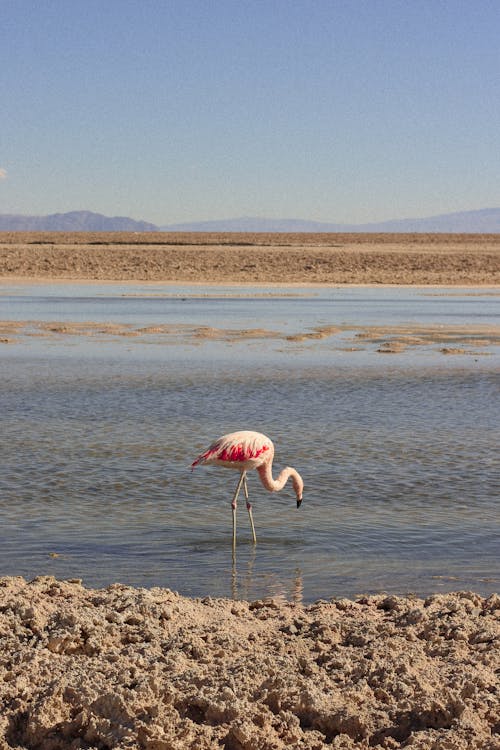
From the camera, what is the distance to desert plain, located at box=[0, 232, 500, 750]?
4914 mm

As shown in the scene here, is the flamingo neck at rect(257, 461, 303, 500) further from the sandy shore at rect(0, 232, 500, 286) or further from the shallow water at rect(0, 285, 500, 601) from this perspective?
the sandy shore at rect(0, 232, 500, 286)

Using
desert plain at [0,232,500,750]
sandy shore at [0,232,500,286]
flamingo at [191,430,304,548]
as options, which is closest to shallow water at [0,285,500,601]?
flamingo at [191,430,304,548]

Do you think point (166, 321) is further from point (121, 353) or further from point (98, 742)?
point (98, 742)

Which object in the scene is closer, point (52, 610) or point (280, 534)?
point (52, 610)

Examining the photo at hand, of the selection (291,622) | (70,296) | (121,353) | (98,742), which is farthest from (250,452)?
(70,296)

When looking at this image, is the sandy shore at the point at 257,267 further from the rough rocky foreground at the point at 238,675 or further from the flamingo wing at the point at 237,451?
the rough rocky foreground at the point at 238,675

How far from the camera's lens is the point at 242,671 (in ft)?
17.7

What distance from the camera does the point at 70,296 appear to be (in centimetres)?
3847

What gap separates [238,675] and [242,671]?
0.07m

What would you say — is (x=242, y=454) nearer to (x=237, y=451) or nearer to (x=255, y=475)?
(x=237, y=451)

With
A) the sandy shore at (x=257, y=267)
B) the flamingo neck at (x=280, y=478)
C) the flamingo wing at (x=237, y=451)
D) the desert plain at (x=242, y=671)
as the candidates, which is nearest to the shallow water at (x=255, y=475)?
the flamingo neck at (x=280, y=478)

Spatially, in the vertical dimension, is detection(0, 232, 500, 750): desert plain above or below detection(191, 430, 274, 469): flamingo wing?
below

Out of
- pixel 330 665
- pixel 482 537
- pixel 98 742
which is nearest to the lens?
pixel 98 742

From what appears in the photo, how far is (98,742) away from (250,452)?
13.9 feet
